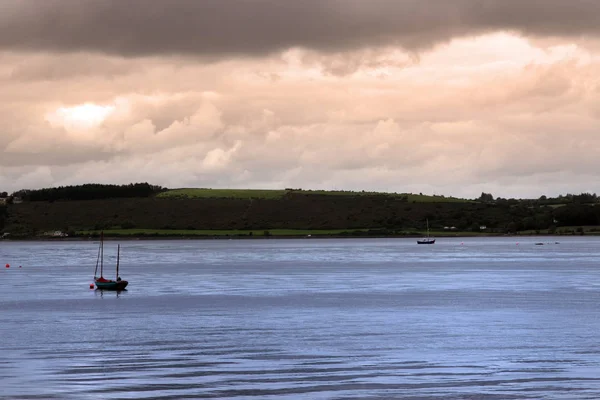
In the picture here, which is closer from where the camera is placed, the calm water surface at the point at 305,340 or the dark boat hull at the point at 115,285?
the calm water surface at the point at 305,340

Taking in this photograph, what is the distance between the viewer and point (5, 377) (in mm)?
32531

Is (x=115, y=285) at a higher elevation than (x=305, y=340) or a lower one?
higher

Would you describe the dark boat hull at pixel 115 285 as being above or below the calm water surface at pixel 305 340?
above

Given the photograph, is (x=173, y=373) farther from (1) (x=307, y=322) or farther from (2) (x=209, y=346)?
(1) (x=307, y=322)

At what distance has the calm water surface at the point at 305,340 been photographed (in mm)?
30609

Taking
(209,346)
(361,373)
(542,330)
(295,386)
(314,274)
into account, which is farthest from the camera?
(314,274)

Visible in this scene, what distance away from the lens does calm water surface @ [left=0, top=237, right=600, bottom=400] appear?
30609 mm

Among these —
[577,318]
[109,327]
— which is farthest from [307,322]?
[577,318]

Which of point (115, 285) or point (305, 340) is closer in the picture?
point (305, 340)

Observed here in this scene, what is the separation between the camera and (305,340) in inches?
1688

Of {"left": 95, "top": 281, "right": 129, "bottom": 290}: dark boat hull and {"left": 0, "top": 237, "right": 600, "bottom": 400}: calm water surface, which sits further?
{"left": 95, "top": 281, "right": 129, "bottom": 290}: dark boat hull

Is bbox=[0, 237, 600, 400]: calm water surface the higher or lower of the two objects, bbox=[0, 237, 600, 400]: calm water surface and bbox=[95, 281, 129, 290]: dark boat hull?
the lower

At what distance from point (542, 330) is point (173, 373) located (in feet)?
66.2

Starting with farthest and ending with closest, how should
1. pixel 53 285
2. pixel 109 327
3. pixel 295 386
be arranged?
pixel 53 285 → pixel 109 327 → pixel 295 386
